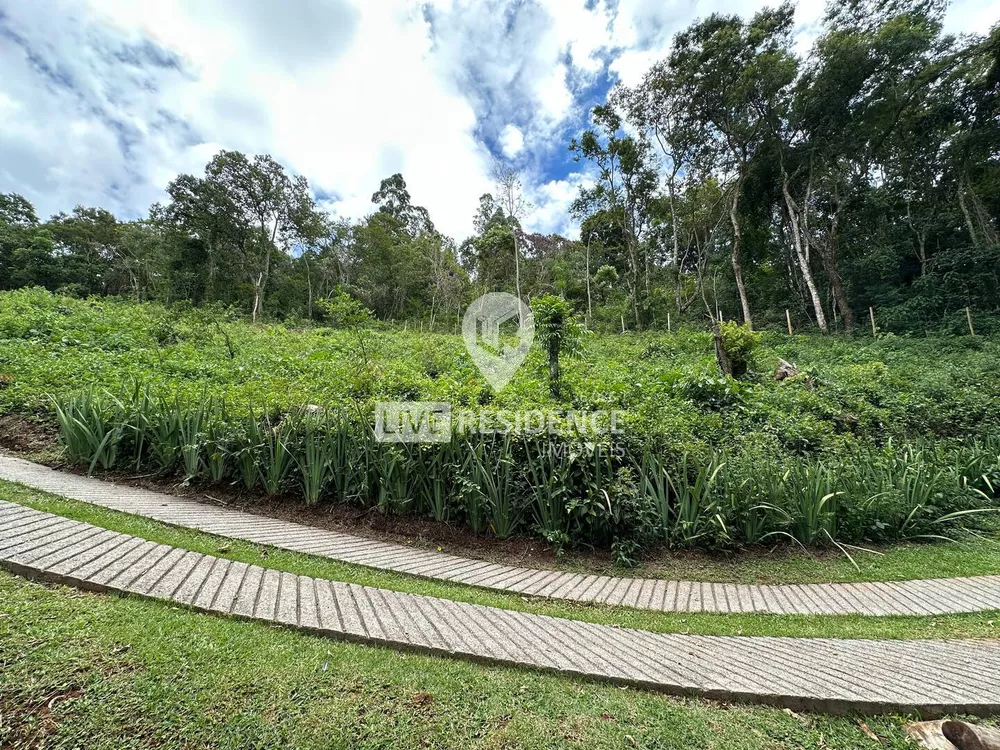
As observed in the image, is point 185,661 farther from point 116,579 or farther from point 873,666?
Result: point 873,666

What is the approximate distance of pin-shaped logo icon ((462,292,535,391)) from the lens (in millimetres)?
5570

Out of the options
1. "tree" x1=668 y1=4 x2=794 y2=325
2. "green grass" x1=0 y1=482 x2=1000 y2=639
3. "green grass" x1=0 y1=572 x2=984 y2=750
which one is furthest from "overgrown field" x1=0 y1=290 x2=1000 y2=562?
"tree" x1=668 y1=4 x2=794 y2=325

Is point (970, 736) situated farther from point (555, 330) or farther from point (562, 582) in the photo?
point (555, 330)

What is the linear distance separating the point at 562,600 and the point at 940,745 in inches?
64.4

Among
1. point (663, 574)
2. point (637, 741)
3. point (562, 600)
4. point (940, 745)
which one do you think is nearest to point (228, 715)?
point (637, 741)

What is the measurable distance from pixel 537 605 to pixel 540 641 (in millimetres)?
573

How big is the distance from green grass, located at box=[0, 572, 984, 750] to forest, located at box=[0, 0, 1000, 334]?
32.0 feet

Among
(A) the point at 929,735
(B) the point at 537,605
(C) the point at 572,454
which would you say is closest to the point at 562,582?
(B) the point at 537,605

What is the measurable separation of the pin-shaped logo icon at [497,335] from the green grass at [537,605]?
111 inches

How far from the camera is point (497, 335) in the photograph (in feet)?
19.8

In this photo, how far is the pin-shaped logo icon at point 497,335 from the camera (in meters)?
5.57

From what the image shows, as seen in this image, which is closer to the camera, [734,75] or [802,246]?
[734,75]

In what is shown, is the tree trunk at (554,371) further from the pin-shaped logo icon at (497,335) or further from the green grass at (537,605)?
the green grass at (537,605)

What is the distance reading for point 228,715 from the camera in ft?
4.36
